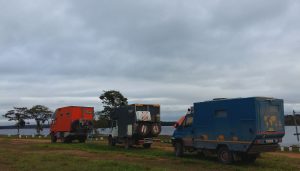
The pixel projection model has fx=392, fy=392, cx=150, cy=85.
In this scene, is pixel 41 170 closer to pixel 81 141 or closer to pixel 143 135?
pixel 143 135

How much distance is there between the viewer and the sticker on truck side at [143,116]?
26797 millimetres

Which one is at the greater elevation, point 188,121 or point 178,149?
point 188,121

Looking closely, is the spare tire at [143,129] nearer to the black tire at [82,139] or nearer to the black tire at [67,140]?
the black tire at [82,139]

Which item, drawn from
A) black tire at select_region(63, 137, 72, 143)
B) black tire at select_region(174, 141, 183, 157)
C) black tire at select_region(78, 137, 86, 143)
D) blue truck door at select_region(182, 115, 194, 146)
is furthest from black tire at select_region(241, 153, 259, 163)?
black tire at select_region(63, 137, 72, 143)

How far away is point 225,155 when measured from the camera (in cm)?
1825

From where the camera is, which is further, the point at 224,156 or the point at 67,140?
the point at 67,140

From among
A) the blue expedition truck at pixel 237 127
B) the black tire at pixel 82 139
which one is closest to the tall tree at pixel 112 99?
the black tire at pixel 82 139

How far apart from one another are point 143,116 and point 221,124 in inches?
366

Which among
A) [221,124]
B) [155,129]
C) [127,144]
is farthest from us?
[127,144]

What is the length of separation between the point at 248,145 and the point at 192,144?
428 centimetres

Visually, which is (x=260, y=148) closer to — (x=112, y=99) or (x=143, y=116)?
(x=143, y=116)

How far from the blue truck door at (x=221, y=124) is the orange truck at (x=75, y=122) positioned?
727 inches

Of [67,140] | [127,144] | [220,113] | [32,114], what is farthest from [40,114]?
[220,113]

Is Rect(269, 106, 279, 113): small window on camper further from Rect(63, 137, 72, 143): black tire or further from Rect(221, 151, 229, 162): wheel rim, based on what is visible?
Rect(63, 137, 72, 143): black tire
